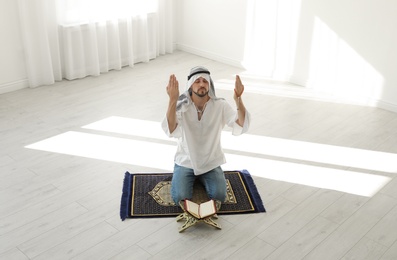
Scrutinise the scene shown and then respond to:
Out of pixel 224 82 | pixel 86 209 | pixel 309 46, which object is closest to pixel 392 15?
pixel 309 46

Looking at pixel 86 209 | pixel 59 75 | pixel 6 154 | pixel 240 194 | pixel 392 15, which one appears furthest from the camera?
pixel 59 75

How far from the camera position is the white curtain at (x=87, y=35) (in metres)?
Result: 4.81

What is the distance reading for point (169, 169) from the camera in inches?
140

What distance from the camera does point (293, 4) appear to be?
16.5ft

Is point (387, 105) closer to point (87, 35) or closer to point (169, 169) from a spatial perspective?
point (169, 169)

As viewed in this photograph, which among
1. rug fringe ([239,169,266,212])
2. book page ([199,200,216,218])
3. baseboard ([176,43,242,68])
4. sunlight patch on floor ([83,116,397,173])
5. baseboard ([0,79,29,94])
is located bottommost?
rug fringe ([239,169,266,212])

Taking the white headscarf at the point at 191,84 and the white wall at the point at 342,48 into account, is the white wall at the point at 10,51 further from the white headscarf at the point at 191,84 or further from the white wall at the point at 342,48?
the white headscarf at the point at 191,84

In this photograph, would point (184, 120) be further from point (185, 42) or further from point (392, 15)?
point (185, 42)

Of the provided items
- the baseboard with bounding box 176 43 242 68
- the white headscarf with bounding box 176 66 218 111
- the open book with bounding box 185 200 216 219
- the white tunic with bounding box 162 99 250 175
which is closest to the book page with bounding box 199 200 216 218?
the open book with bounding box 185 200 216 219

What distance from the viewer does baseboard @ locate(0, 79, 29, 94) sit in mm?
4805

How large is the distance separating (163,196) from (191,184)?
22cm

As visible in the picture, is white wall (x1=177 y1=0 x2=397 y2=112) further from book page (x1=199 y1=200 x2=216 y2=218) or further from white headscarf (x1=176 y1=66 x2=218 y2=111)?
book page (x1=199 y1=200 x2=216 y2=218)

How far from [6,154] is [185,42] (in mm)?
3191

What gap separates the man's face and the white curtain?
2457mm
